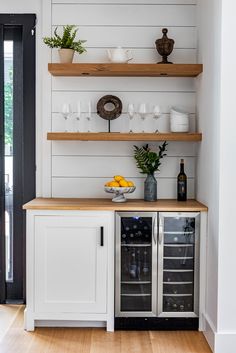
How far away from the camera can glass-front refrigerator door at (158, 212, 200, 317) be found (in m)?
3.66

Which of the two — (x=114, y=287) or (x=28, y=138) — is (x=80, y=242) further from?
(x=28, y=138)

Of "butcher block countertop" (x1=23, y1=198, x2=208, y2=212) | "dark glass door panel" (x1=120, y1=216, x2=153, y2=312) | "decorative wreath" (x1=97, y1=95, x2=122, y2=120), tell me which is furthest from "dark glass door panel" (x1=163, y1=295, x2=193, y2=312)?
"decorative wreath" (x1=97, y1=95, x2=122, y2=120)

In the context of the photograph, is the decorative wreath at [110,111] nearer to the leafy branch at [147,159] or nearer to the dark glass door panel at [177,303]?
the leafy branch at [147,159]

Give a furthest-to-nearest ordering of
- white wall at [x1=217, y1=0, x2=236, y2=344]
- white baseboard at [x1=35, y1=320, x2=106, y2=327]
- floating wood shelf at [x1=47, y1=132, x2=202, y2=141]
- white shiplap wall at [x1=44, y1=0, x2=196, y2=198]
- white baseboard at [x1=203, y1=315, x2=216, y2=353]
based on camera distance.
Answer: white shiplap wall at [x1=44, y1=0, x2=196, y2=198] → floating wood shelf at [x1=47, y1=132, x2=202, y2=141] → white baseboard at [x1=35, y1=320, x2=106, y2=327] → white baseboard at [x1=203, y1=315, x2=216, y2=353] → white wall at [x1=217, y1=0, x2=236, y2=344]

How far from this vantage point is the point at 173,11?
412cm

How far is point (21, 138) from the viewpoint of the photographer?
424cm

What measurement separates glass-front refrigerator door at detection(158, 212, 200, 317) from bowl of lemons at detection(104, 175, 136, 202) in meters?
0.40

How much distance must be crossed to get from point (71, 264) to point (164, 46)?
1746 millimetres

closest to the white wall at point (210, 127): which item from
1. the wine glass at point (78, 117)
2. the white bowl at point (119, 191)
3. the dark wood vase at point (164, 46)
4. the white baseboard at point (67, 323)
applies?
the dark wood vase at point (164, 46)

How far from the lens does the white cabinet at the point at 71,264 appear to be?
3.61 m

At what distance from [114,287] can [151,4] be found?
2184 mm

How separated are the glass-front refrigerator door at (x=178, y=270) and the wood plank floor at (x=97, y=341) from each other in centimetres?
18

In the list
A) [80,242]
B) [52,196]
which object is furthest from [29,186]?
[80,242]

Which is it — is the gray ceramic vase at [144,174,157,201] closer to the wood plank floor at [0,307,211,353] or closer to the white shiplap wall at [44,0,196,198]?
the white shiplap wall at [44,0,196,198]
